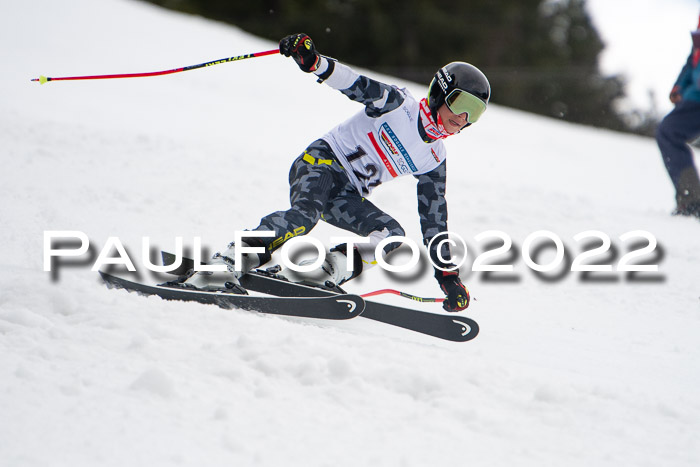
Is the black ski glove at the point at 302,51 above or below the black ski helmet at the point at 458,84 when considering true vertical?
above

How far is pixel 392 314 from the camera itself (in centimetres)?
338

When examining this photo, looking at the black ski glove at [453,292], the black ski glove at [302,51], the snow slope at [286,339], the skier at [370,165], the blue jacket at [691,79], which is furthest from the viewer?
the blue jacket at [691,79]

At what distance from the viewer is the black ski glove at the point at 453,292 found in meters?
3.53

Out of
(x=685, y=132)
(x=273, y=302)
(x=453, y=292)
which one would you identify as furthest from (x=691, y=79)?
(x=273, y=302)

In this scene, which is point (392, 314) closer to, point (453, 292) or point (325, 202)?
point (453, 292)

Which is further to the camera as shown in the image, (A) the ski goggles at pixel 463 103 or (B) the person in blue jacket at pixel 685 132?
(B) the person in blue jacket at pixel 685 132

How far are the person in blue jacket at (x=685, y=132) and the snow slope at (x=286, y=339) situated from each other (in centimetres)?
32

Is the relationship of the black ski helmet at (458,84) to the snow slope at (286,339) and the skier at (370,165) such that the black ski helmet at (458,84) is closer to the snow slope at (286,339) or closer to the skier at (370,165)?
the skier at (370,165)

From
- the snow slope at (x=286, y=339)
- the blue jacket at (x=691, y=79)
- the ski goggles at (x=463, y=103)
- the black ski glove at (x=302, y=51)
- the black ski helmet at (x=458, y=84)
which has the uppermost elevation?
the blue jacket at (x=691, y=79)

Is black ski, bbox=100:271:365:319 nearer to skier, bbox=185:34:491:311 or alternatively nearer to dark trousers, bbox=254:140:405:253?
skier, bbox=185:34:491:311

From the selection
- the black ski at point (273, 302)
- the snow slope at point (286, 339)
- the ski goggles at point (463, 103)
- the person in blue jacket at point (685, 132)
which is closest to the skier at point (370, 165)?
the ski goggles at point (463, 103)

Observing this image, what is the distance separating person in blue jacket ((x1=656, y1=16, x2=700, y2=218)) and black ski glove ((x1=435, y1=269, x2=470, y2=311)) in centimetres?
359

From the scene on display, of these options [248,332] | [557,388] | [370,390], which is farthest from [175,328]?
[557,388]

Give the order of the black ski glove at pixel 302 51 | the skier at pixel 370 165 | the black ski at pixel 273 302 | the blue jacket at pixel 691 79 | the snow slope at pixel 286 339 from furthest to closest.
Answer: the blue jacket at pixel 691 79 < the skier at pixel 370 165 < the black ski glove at pixel 302 51 < the black ski at pixel 273 302 < the snow slope at pixel 286 339
